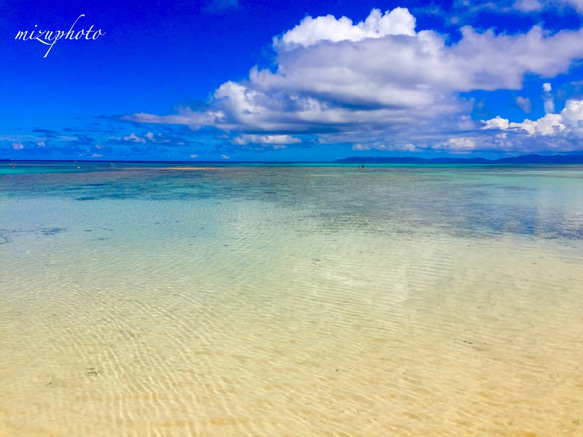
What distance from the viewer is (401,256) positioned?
11344mm

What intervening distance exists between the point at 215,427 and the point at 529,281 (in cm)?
779

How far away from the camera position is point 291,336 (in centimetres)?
639

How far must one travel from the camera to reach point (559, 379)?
5098mm

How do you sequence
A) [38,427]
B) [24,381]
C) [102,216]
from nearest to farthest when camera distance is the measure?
1. [38,427]
2. [24,381]
3. [102,216]

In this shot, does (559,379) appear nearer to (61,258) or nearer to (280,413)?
(280,413)

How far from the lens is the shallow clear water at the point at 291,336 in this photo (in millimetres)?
4469

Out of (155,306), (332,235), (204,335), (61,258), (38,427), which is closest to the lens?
(38,427)

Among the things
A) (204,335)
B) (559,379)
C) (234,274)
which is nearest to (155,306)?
(204,335)

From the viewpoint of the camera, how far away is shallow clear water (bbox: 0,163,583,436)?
4.47 metres

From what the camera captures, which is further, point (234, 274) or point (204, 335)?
point (234, 274)

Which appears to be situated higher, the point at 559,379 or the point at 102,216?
the point at 102,216

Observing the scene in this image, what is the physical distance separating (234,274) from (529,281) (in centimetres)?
668

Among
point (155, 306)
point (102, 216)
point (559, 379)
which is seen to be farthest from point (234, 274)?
point (102, 216)

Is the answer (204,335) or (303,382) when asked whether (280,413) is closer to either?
(303,382)
